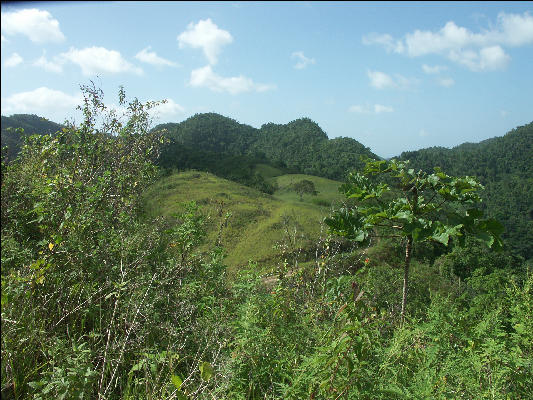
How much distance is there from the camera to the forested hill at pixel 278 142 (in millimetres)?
61834

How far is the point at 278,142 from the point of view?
82500mm

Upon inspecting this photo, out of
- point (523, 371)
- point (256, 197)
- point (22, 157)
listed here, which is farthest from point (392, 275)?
point (256, 197)

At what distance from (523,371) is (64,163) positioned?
399 centimetres

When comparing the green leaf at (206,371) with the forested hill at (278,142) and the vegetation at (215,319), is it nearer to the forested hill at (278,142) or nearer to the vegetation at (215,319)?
the vegetation at (215,319)

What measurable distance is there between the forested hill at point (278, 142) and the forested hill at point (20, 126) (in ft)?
157

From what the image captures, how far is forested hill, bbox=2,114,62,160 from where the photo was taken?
509cm

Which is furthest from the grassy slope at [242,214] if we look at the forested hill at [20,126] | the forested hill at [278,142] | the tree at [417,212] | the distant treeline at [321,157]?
the forested hill at [278,142]

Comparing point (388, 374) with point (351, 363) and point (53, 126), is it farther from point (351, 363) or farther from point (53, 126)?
point (53, 126)

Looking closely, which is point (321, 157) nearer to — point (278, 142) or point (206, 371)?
point (278, 142)

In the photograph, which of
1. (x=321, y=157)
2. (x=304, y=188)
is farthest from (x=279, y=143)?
(x=304, y=188)

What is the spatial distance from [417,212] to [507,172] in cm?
6782

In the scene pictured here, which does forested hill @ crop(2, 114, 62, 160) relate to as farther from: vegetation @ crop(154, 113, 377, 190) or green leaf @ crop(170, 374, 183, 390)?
vegetation @ crop(154, 113, 377, 190)

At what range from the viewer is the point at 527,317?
8.78ft

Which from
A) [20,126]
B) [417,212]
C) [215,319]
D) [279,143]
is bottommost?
[215,319]
